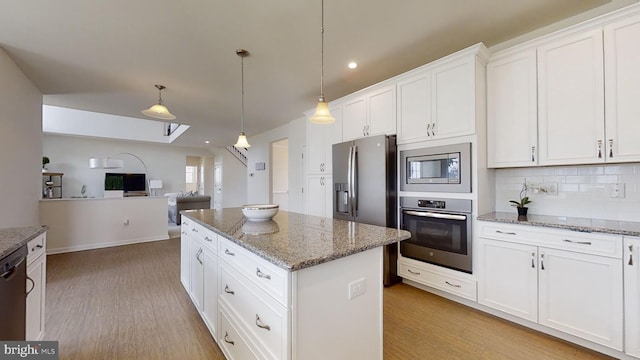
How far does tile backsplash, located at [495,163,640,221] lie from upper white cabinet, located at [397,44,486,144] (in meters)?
0.75

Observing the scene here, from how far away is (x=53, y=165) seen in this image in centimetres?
744

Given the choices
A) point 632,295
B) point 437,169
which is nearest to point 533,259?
point 632,295

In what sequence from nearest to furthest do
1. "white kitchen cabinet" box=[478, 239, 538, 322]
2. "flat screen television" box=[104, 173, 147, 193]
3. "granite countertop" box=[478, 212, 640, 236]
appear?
"granite countertop" box=[478, 212, 640, 236] → "white kitchen cabinet" box=[478, 239, 538, 322] → "flat screen television" box=[104, 173, 147, 193]

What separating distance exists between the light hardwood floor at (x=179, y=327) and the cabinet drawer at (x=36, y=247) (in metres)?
0.74

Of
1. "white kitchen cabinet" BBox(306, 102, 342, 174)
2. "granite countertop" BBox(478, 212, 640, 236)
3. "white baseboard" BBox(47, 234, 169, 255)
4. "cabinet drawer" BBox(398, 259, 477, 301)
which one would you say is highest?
"white kitchen cabinet" BBox(306, 102, 342, 174)

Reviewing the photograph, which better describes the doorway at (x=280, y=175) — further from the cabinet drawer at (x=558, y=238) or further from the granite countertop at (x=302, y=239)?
the cabinet drawer at (x=558, y=238)

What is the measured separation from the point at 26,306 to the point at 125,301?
1.18 m

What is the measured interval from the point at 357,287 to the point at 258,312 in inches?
20.7

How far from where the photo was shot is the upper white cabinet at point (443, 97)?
7.78 feet

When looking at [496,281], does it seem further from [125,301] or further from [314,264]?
[125,301]

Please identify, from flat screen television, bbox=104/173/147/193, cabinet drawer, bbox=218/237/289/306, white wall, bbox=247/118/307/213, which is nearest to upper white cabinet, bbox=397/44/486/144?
cabinet drawer, bbox=218/237/289/306

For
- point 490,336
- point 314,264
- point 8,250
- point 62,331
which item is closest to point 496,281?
point 490,336

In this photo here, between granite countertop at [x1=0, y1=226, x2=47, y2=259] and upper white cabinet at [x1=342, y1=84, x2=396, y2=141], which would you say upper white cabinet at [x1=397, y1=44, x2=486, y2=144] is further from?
granite countertop at [x1=0, y1=226, x2=47, y2=259]

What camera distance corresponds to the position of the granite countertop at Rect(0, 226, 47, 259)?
1.32 metres
